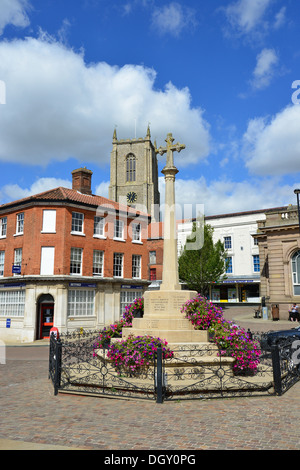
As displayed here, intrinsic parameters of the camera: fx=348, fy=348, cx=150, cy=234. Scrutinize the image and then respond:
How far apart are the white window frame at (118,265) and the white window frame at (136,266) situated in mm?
1469

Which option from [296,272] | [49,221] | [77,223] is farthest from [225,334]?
[296,272]

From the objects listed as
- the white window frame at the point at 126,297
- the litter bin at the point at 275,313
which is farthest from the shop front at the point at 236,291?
the white window frame at the point at 126,297

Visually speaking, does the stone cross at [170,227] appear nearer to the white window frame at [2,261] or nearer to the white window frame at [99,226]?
the white window frame at [99,226]

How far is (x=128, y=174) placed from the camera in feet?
273

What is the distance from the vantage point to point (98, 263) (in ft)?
95.8

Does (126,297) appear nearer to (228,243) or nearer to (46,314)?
(46,314)

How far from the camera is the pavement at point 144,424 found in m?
5.66

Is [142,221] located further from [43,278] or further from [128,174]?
[128,174]

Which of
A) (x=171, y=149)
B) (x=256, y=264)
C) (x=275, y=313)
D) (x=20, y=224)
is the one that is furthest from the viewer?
(x=256, y=264)

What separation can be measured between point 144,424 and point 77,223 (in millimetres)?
22783

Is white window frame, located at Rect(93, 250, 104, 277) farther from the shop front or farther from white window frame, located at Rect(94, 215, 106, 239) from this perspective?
the shop front

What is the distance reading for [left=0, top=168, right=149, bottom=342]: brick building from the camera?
2573 cm

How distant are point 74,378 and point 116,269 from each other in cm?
2052
